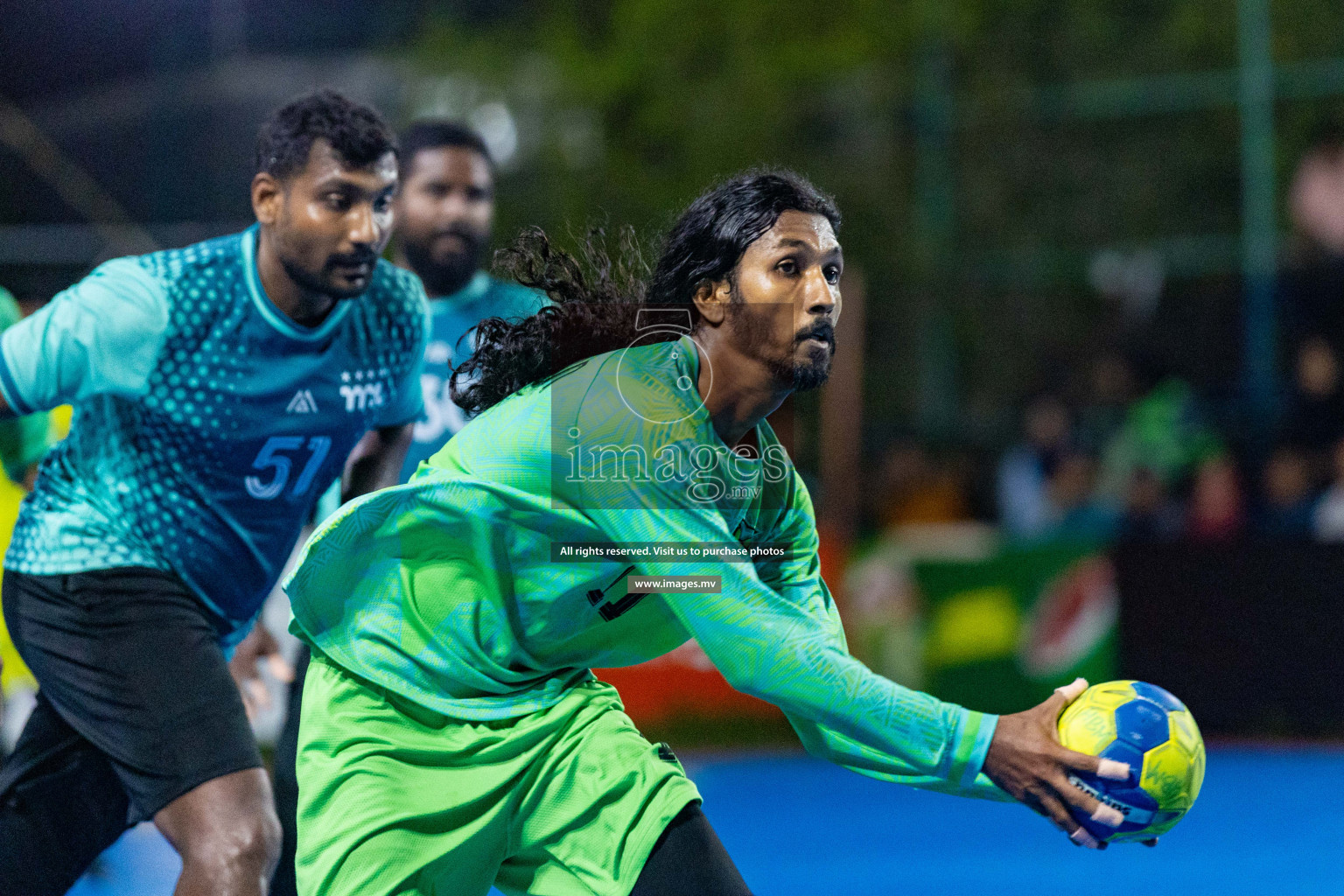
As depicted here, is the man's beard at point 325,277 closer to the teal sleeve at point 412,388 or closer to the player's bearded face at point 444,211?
the teal sleeve at point 412,388

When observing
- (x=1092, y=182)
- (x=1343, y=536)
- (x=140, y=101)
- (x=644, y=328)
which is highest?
(x=140, y=101)

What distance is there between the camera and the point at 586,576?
9.63 feet

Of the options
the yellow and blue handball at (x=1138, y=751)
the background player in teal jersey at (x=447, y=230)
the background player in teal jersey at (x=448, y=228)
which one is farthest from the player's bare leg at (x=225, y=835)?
the background player in teal jersey at (x=448, y=228)

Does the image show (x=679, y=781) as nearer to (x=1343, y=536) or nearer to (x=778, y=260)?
(x=778, y=260)

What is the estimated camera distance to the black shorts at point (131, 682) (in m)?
3.52

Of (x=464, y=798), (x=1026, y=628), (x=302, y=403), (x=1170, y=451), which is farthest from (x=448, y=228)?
(x=1170, y=451)

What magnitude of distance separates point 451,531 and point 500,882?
73 centimetres

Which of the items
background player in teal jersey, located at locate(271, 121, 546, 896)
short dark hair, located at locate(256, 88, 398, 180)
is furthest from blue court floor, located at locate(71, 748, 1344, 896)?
short dark hair, located at locate(256, 88, 398, 180)

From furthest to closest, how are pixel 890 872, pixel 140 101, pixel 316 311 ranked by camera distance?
pixel 140 101 → pixel 890 872 → pixel 316 311

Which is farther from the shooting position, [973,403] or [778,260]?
[973,403]

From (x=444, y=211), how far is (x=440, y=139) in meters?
0.28

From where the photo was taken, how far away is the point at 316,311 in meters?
4.17

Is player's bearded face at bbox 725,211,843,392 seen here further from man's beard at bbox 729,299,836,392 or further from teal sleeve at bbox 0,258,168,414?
teal sleeve at bbox 0,258,168,414

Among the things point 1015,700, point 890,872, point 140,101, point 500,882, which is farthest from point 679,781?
point 140,101
